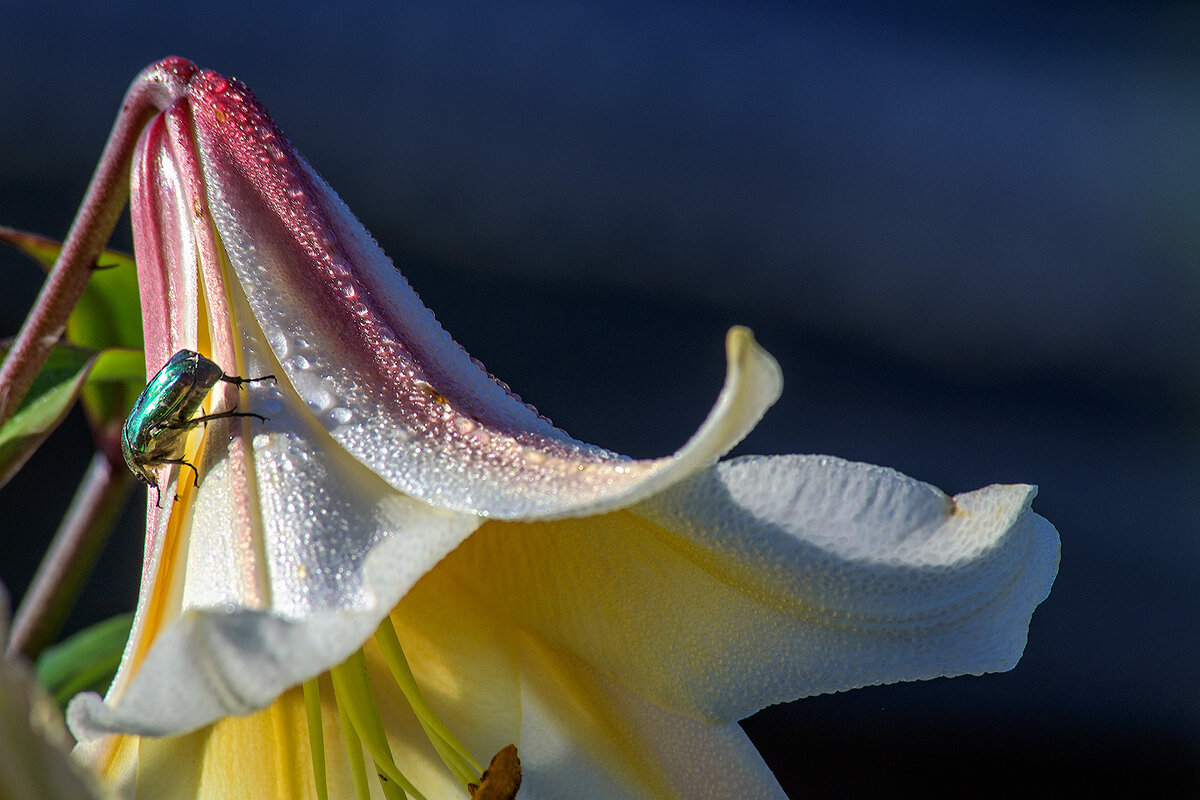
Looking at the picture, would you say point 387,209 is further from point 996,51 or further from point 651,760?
point 651,760

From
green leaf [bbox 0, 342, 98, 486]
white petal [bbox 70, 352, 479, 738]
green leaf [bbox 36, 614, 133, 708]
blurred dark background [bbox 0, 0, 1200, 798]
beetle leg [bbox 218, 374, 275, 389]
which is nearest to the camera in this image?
white petal [bbox 70, 352, 479, 738]

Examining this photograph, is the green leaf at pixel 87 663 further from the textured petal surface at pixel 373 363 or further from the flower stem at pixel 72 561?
the textured petal surface at pixel 373 363

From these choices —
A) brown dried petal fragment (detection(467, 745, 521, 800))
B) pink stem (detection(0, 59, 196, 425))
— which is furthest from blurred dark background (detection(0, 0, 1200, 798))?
brown dried petal fragment (detection(467, 745, 521, 800))

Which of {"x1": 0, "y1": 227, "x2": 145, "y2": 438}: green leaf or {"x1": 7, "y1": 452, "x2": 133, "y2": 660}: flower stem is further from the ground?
{"x1": 0, "y1": 227, "x2": 145, "y2": 438}: green leaf

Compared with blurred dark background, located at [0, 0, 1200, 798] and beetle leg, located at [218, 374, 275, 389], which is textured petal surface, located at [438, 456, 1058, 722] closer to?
beetle leg, located at [218, 374, 275, 389]

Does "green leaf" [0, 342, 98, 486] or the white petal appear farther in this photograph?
"green leaf" [0, 342, 98, 486]

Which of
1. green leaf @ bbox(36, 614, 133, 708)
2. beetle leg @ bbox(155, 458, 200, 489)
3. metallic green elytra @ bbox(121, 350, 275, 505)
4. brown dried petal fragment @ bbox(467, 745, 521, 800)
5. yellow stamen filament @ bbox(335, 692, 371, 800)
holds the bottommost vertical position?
green leaf @ bbox(36, 614, 133, 708)

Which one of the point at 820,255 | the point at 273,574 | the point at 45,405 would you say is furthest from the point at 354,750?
the point at 820,255
